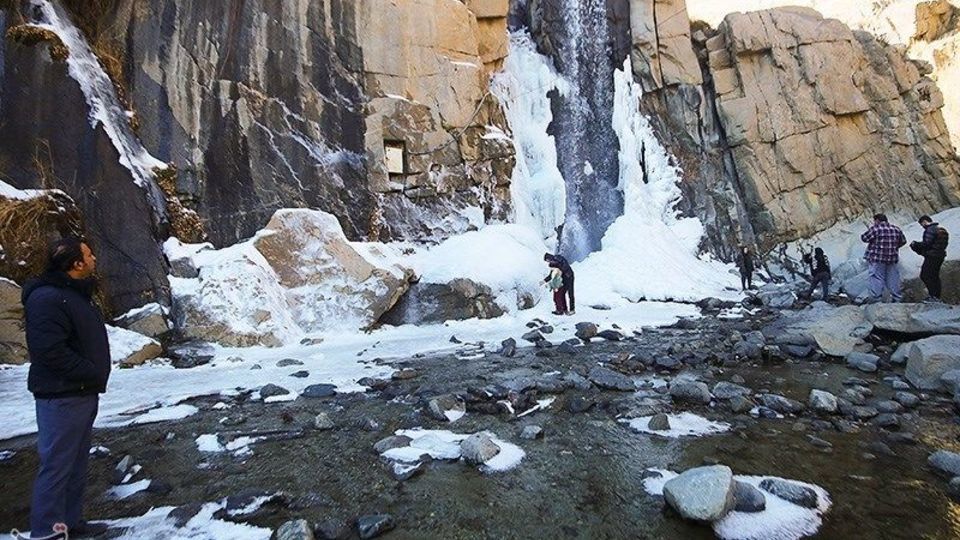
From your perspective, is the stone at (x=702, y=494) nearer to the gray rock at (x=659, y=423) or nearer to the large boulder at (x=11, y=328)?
the gray rock at (x=659, y=423)

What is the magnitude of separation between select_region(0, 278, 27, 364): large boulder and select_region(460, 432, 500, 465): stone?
7894mm

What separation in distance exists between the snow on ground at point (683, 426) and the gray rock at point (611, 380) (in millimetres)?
1038

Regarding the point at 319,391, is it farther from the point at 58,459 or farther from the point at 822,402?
the point at 822,402

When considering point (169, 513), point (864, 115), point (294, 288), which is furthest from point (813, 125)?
point (169, 513)

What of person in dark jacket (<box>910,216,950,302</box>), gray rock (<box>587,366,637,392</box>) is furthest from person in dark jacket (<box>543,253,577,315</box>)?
person in dark jacket (<box>910,216,950,302</box>)

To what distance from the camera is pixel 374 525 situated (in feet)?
10.1

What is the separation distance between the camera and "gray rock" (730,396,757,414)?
526 centimetres

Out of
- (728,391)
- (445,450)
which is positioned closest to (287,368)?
(445,450)

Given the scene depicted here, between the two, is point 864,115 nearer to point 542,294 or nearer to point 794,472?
point 542,294

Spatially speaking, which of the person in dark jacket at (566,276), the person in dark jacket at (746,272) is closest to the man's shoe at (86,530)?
the person in dark jacket at (566,276)

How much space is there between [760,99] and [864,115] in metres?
4.83

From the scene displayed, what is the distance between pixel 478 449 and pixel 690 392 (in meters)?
2.92

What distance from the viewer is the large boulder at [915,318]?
24.2ft

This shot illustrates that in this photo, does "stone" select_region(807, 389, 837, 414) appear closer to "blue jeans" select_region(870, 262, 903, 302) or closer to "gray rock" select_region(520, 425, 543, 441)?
"gray rock" select_region(520, 425, 543, 441)
